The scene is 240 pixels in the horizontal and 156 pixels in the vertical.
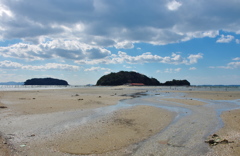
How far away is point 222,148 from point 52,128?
9552mm

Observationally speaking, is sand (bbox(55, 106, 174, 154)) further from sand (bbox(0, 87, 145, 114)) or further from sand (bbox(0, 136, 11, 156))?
sand (bbox(0, 87, 145, 114))

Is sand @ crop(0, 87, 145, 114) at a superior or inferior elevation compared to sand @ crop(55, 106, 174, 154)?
superior

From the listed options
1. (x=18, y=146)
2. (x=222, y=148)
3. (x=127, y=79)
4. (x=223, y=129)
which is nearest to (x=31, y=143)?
(x=18, y=146)

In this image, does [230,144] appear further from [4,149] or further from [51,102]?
[51,102]

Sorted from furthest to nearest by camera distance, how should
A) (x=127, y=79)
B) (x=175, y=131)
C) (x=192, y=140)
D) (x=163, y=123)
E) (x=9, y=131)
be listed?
1. (x=127, y=79)
2. (x=163, y=123)
3. (x=175, y=131)
4. (x=9, y=131)
5. (x=192, y=140)

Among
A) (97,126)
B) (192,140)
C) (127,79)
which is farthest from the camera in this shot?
(127,79)

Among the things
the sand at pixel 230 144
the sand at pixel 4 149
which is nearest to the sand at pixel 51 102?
the sand at pixel 4 149

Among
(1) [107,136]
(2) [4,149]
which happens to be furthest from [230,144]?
(2) [4,149]

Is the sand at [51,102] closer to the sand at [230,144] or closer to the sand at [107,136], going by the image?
the sand at [107,136]

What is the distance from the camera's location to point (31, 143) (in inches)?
322

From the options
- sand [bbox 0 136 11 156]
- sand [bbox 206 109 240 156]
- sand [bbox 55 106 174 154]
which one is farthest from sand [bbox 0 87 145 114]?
sand [bbox 206 109 240 156]

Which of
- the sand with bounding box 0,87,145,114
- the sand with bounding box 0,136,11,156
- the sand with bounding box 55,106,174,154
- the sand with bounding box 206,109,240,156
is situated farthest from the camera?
the sand with bounding box 0,87,145,114

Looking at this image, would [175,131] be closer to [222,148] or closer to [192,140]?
[192,140]

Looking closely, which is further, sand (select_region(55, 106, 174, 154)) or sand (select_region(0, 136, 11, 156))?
sand (select_region(55, 106, 174, 154))
